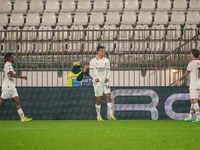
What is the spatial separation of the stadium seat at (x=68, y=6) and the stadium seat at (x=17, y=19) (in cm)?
197

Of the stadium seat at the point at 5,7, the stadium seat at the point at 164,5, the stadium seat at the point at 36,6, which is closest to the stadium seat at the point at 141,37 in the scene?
the stadium seat at the point at 164,5

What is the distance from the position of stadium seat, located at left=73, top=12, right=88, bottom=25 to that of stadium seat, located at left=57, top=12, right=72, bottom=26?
268 mm

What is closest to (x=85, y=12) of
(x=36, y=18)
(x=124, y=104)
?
(x=36, y=18)

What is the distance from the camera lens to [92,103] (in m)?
8.79

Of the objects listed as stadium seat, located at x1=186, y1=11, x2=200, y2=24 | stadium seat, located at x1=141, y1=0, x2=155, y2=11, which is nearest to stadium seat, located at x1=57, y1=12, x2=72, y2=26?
stadium seat, located at x1=141, y1=0, x2=155, y2=11

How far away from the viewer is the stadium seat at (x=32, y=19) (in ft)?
50.0

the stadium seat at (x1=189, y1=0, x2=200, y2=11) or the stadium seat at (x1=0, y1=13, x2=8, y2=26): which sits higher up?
the stadium seat at (x1=189, y1=0, x2=200, y2=11)

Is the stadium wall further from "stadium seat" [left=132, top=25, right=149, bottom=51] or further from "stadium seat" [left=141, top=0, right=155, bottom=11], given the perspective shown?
"stadium seat" [left=141, top=0, right=155, bottom=11]

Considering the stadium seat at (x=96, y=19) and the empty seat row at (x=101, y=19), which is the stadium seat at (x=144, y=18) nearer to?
the empty seat row at (x=101, y=19)

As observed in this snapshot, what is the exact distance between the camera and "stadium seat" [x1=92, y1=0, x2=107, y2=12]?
16.1m

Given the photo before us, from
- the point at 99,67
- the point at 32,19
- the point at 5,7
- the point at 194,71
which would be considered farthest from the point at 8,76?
the point at 5,7

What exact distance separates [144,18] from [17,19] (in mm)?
5772

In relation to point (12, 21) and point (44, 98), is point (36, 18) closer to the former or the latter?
point (12, 21)

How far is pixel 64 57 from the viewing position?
9.39 metres
